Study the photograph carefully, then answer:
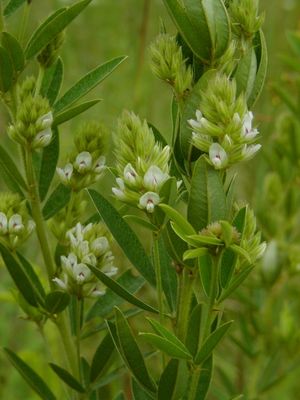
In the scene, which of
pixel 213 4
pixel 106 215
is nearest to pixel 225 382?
pixel 106 215

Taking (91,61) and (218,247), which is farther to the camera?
→ (91,61)

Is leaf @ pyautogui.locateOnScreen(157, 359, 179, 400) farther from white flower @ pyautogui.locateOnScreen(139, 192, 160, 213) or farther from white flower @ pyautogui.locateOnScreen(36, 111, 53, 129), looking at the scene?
white flower @ pyautogui.locateOnScreen(36, 111, 53, 129)

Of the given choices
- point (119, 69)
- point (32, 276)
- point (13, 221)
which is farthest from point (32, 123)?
point (119, 69)

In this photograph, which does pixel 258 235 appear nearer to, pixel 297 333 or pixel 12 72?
pixel 12 72

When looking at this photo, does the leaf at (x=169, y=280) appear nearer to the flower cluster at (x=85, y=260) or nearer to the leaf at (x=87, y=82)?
the flower cluster at (x=85, y=260)

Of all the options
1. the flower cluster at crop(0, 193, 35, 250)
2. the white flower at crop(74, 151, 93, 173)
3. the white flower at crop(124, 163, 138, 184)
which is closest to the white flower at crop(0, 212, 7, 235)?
the flower cluster at crop(0, 193, 35, 250)

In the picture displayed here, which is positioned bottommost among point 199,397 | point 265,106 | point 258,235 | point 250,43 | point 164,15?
point 265,106
